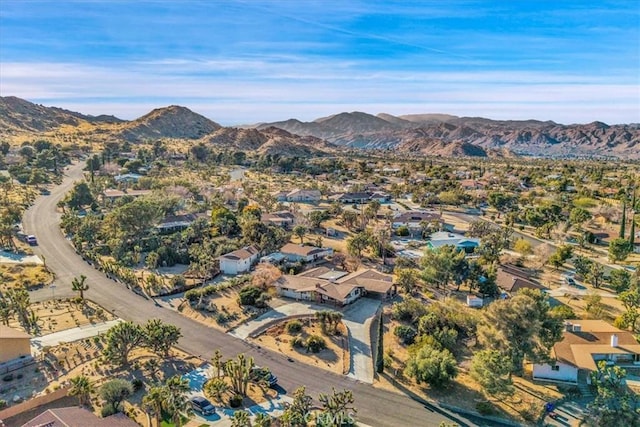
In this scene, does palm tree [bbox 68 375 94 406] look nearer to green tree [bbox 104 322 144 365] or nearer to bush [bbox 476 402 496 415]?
green tree [bbox 104 322 144 365]

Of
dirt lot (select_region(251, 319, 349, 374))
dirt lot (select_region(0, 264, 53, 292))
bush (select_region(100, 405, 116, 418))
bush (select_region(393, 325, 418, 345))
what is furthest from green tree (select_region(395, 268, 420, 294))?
dirt lot (select_region(0, 264, 53, 292))

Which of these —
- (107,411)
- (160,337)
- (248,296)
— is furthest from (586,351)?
(107,411)

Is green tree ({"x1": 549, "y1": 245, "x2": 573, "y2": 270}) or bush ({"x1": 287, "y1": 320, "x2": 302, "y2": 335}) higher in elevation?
green tree ({"x1": 549, "y1": 245, "x2": 573, "y2": 270})

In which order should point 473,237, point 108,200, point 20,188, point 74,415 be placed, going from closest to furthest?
point 74,415 → point 473,237 → point 108,200 → point 20,188

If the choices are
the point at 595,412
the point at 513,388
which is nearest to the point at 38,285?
the point at 513,388

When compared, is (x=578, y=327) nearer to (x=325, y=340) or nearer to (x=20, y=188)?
(x=325, y=340)
